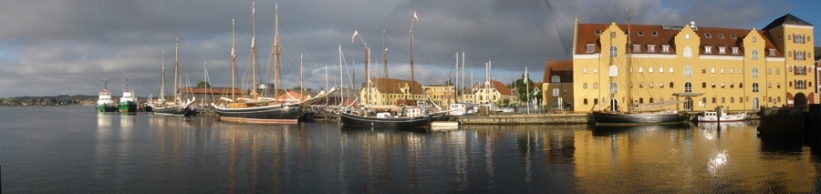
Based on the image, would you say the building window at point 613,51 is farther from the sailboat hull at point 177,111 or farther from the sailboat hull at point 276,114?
the sailboat hull at point 177,111

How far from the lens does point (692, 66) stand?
7719cm

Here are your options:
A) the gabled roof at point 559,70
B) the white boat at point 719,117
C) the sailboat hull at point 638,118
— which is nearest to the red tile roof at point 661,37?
the gabled roof at point 559,70

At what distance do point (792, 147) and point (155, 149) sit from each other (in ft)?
137

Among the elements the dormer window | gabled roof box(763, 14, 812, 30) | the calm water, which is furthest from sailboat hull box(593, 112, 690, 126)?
gabled roof box(763, 14, 812, 30)

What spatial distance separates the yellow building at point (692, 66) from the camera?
75.3 meters

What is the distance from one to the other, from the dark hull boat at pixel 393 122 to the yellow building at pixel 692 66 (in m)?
24.2

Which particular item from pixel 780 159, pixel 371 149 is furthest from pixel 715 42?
pixel 371 149

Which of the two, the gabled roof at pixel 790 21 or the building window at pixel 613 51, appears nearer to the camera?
the building window at pixel 613 51

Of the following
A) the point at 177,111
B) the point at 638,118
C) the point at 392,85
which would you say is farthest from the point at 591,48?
the point at 177,111

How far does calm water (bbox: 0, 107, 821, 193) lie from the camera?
23.9 m

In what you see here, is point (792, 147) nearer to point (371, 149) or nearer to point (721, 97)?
point (371, 149)

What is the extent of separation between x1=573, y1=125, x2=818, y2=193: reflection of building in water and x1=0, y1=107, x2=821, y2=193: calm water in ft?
0.19

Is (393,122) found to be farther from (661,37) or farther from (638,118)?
(661,37)

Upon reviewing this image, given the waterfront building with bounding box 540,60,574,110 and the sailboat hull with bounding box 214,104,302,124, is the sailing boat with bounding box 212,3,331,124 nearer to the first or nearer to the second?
the sailboat hull with bounding box 214,104,302,124
